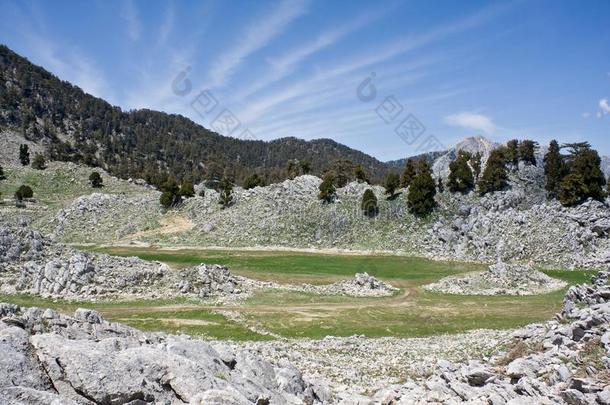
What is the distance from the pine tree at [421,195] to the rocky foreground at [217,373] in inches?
2553

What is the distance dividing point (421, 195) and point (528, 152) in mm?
25239

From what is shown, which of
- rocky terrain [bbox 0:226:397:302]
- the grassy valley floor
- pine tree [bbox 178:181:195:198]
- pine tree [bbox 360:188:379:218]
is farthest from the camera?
pine tree [bbox 178:181:195:198]

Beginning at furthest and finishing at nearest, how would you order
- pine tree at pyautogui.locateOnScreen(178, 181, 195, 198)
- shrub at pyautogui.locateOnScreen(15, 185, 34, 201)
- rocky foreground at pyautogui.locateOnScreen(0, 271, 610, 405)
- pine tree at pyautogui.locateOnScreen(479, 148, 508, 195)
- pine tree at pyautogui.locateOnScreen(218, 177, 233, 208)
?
1. shrub at pyautogui.locateOnScreen(15, 185, 34, 201)
2. pine tree at pyautogui.locateOnScreen(178, 181, 195, 198)
3. pine tree at pyautogui.locateOnScreen(218, 177, 233, 208)
4. pine tree at pyautogui.locateOnScreen(479, 148, 508, 195)
5. rocky foreground at pyautogui.locateOnScreen(0, 271, 610, 405)

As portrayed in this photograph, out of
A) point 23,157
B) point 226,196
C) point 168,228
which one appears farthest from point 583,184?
point 23,157

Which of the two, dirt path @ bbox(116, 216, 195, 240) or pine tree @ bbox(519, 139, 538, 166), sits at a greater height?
pine tree @ bbox(519, 139, 538, 166)

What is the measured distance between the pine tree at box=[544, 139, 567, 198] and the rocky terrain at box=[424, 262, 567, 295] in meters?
34.3

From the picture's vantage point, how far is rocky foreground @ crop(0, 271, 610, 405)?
12.7 metres

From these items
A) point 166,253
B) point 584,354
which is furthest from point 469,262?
point 584,354

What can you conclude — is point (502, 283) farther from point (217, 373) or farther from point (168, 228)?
point (168, 228)

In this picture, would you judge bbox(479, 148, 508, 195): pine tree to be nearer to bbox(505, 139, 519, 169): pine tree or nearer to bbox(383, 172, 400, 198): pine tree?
bbox(505, 139, 519, 169): pine tree

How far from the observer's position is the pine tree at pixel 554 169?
84250 millimetres

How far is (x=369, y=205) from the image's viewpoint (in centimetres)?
9212

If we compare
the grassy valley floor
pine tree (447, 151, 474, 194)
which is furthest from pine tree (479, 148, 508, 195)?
the grassy valley floor

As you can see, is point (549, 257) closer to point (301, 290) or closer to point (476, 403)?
point (301, 290)
